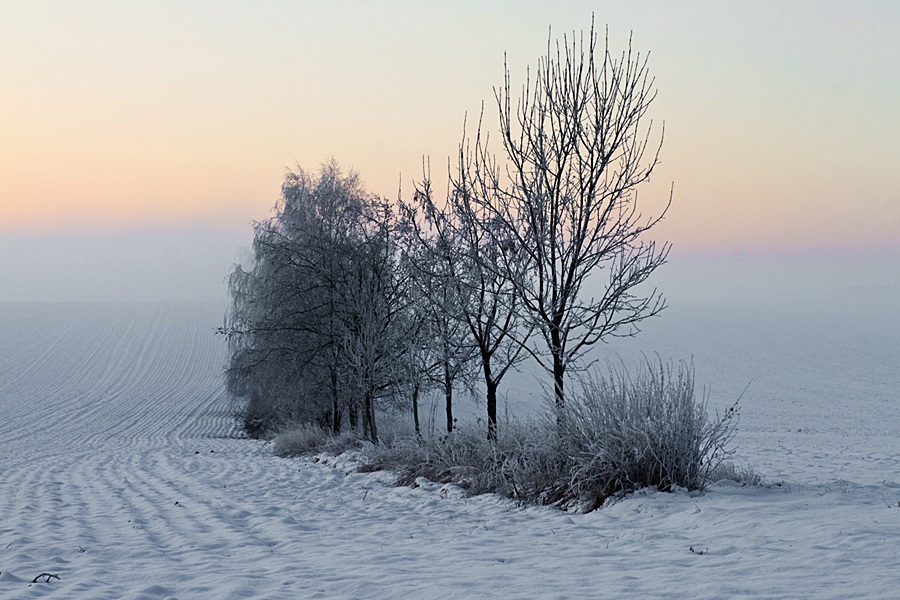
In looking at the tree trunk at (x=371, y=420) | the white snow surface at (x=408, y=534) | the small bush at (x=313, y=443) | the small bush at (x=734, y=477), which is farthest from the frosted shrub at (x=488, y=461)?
the small bush at (x=313, y=443)

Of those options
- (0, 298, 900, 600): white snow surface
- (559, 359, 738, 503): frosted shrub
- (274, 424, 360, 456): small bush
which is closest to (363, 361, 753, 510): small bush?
(559, 359, 738, 503): frosted shrub

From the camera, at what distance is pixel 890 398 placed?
33.4m

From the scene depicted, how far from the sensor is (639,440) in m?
7.51

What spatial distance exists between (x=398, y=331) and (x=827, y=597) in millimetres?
13380

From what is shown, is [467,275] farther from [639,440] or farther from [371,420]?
[639,440]

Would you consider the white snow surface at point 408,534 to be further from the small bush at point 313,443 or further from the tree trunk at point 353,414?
the tree trunk at point 353,414

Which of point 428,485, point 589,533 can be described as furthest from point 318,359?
point 589,533

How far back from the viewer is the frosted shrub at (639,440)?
7473mm

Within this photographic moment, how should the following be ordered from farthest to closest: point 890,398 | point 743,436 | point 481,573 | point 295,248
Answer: point 890,398, point 743,436, point 295,248, point 481,573

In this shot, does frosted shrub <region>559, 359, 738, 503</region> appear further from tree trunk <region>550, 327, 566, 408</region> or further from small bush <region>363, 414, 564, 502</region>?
tree trunk <region>550, 327, 566, 408</region>

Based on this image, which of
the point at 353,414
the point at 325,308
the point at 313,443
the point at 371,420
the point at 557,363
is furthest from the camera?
the point at 353,414

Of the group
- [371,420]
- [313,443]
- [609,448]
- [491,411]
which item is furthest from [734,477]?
[313,443]

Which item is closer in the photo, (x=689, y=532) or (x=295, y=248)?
(x=689, y=532)

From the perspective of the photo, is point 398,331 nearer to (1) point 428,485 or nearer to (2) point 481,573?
(1) point 428,485
